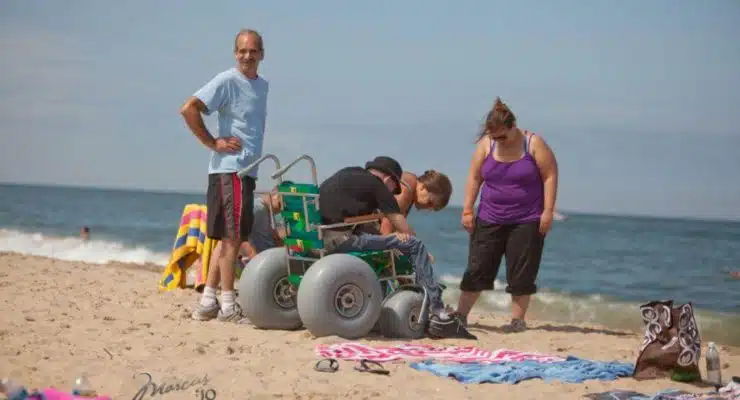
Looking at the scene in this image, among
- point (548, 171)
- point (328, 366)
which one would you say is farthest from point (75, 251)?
point (328, 366)

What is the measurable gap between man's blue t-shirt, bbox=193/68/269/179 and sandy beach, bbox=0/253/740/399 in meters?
1.24

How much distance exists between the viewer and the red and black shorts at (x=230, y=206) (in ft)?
23.6

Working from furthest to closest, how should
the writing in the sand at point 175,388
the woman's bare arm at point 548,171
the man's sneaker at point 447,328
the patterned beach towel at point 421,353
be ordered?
the woman's bare arm at point 548,171 → the man's sneaker at point 447,328 → the patterned beach towel at point 421,353 → the writing in the sand at point 175,388

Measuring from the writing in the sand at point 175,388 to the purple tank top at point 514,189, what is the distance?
11.0 ft

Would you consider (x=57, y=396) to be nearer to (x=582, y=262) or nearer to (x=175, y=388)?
(x=175, y=388)

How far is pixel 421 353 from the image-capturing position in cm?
618

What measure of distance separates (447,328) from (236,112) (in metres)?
2.29

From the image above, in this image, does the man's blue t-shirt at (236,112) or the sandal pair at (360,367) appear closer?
the sandal pair at (360,367)

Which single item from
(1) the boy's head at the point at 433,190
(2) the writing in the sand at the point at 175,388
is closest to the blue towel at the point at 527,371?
(2) the writing in the sand at the point at 175,388

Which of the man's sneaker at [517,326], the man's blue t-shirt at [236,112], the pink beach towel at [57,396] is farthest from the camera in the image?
the man's sneaker at [517,326]

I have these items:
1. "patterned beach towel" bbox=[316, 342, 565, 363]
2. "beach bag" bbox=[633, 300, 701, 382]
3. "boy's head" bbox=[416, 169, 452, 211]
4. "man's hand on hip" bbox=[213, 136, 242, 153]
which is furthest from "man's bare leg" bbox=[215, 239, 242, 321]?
"beach bag" bbox=[633, 300, 701, 382]

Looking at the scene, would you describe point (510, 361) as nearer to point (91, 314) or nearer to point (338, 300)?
point (338, 300)

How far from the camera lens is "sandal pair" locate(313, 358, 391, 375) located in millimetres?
5438

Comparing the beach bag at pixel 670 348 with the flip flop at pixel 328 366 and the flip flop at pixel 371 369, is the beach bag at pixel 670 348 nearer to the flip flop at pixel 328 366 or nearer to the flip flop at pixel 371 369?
the flip flop at pixel 371 369
